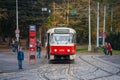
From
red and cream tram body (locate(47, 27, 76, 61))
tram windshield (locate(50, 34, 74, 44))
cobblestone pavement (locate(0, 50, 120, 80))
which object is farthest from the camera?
tram windshield (locate(50, 34, 74, 44))

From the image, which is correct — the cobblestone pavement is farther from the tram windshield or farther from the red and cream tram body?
the tram windshield

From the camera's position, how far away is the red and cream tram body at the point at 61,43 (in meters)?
36.2

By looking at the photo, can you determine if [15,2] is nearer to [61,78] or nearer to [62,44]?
[62,44]

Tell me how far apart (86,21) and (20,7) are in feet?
58.5

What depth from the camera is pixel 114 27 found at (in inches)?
3093

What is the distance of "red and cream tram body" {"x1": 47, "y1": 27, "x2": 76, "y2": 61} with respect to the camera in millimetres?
36250

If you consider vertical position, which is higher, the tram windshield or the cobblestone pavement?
the tram windshield

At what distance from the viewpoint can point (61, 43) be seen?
36.5m

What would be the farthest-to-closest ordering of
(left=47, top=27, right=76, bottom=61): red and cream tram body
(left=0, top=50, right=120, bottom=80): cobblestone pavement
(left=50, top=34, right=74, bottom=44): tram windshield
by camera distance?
(left=50, top=34, right=74, bottom=44): tram windshield
(left=47, top=27, right=76, bottom=61): red and cream tram body
(left=0, top=50, right=120, bottom=80): cobblestone pavement

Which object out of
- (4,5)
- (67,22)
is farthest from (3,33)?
(67,22)

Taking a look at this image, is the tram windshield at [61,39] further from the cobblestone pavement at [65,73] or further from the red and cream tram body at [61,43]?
the cobblestone pavement at [65,73]

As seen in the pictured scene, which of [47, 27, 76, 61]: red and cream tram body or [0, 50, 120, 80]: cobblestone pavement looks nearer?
[0, 50, 120, 80]: cobblestone pavement

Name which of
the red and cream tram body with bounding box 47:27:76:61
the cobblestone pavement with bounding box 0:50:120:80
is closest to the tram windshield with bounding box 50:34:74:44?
the red and cream tram body with bounding box 47:27:76:61

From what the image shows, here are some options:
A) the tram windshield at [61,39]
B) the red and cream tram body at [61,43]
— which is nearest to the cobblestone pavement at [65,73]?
the red and cream tram body at [61,43]
